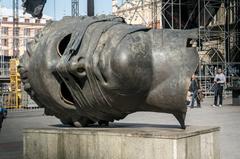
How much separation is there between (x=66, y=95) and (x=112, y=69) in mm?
945

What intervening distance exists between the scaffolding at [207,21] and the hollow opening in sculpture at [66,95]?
820 inches

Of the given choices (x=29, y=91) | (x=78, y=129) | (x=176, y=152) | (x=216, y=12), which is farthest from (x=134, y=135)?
(x=216, y=12)

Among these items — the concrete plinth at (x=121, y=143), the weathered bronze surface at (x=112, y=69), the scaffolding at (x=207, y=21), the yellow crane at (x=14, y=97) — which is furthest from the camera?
the scaffolding at (x=207, y=21)

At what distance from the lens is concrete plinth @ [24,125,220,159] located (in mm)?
5230

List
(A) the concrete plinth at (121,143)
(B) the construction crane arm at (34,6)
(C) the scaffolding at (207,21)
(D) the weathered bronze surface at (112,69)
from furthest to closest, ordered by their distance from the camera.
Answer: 1. (C) the scaffolding at (207,21)
2. (B) the construction crane arm at (34,6)
3. (D) the weathered bronze surface at (112,69)
4. (A) the concrete plinth at (121,143)

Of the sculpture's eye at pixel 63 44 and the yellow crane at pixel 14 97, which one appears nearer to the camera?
the sculpture's eye at pixel 63 44

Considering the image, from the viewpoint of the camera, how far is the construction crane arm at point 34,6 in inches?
991

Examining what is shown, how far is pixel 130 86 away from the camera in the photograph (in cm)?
544

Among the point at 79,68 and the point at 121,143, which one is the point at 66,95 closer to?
the point at 79,68

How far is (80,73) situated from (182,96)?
1.15 metres

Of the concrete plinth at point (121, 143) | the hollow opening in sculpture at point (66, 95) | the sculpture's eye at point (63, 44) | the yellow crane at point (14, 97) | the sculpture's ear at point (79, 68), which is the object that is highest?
the sculpture's eye at point (63, 44)

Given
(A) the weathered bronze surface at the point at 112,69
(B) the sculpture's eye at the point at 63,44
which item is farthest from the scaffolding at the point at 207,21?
(A) the weathered bronze surface at the point at 112,69

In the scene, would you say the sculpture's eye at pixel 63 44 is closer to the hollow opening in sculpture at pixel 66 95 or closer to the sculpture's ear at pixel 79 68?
the hollow opening in sculpture at pixel 66 95

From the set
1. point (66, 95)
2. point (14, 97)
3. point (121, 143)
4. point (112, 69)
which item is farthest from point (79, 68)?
point (14, 97)
